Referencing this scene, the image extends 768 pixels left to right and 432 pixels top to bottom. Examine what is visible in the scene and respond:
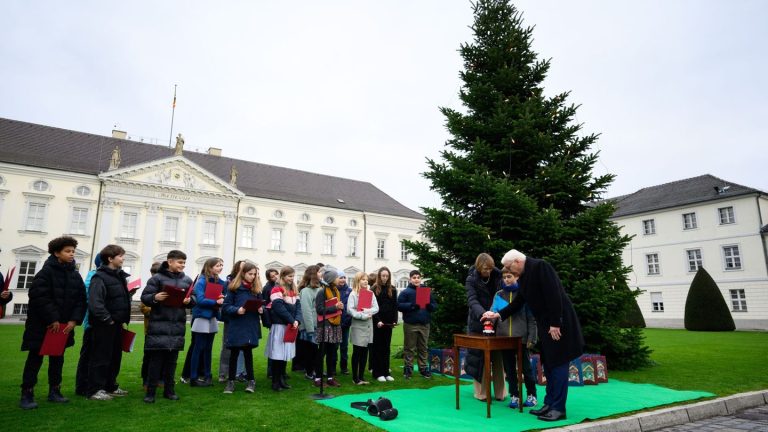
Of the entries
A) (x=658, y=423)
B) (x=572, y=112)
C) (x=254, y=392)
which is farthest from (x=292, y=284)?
(x=572, y=112)

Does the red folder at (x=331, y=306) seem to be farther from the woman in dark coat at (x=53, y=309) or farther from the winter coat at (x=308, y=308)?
the woman in dark coat at (x=53, y=309)

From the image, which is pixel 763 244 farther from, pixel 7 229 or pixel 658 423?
pixel 7 229

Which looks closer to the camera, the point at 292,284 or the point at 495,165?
the point at 292,284

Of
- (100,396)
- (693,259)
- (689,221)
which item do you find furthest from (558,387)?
(689,221)

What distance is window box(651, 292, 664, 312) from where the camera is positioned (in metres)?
35.6

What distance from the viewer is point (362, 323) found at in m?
7.83

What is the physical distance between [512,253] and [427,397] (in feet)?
8.41

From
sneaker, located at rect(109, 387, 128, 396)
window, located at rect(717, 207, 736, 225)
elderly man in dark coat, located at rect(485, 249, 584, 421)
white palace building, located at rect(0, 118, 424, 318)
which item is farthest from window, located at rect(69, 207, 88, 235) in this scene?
window, located at rect(717, 207, 736, 225)

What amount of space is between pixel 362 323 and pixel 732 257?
113ft

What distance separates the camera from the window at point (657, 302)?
35562mm

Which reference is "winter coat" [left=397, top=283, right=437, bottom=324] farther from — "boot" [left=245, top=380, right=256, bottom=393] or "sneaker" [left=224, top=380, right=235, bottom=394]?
"sneaker" [left=224, top=380, right=235, bottom=394]

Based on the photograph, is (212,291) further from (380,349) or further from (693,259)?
(693,259)

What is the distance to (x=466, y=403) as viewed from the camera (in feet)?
21.0

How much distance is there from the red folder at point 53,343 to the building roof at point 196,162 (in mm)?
31471
